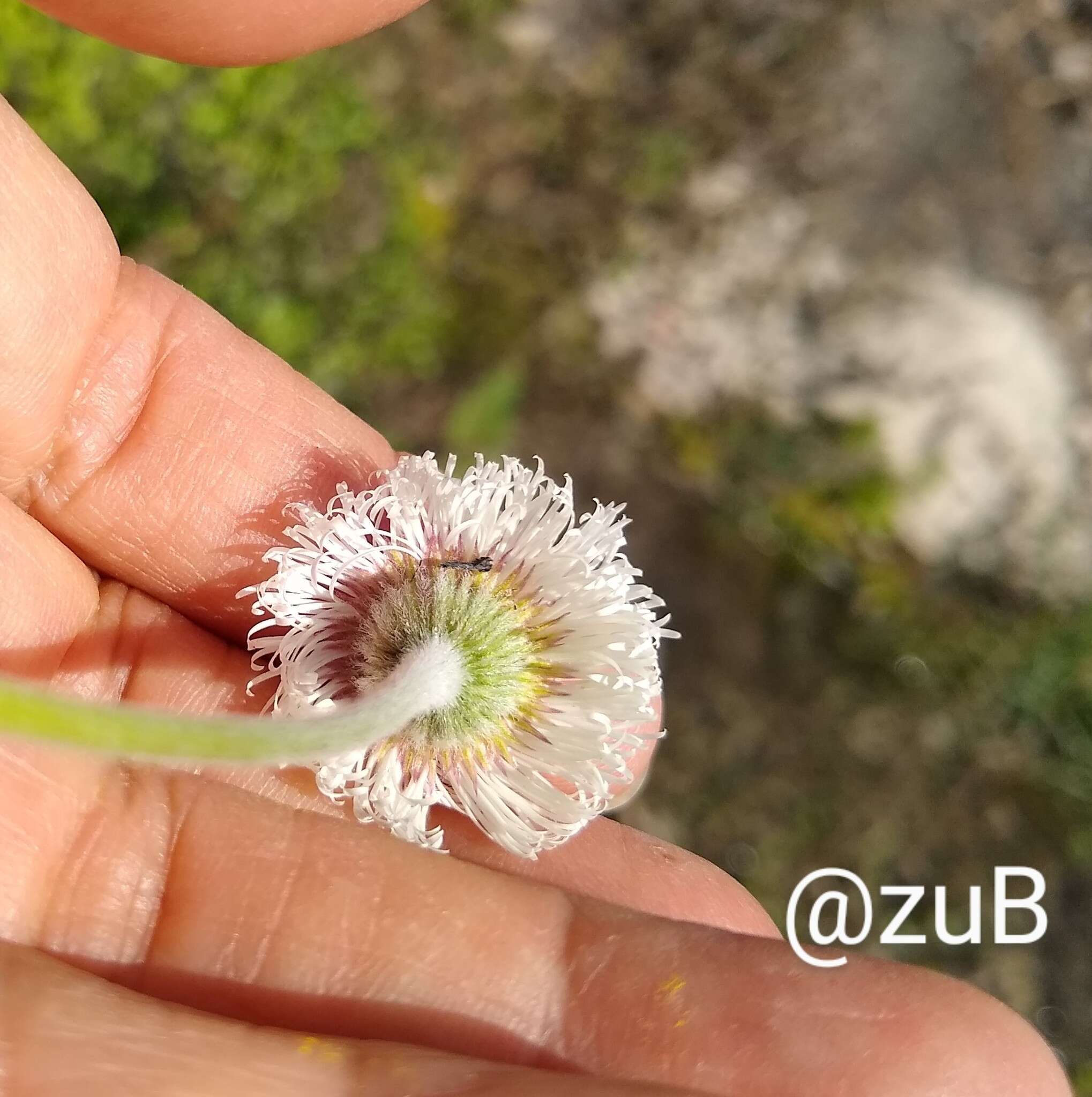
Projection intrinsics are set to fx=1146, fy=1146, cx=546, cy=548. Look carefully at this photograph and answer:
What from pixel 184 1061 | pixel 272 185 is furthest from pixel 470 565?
pixel 272 185

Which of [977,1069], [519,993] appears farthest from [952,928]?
[519,993]

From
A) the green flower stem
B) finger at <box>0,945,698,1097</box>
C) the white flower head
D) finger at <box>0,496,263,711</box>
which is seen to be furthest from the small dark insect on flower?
finger at <box>0,945,698,1097</box>

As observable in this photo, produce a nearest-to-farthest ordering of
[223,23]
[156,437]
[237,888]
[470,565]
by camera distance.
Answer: [223,23] < [237,888] < [470,565] < [156,437]

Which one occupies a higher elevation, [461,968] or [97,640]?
[97,640]

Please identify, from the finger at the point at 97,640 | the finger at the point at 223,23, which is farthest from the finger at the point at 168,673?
the finger at the point at 223,23

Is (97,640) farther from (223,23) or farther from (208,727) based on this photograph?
(223,23)

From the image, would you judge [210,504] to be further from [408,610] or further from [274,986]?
[274,986]
